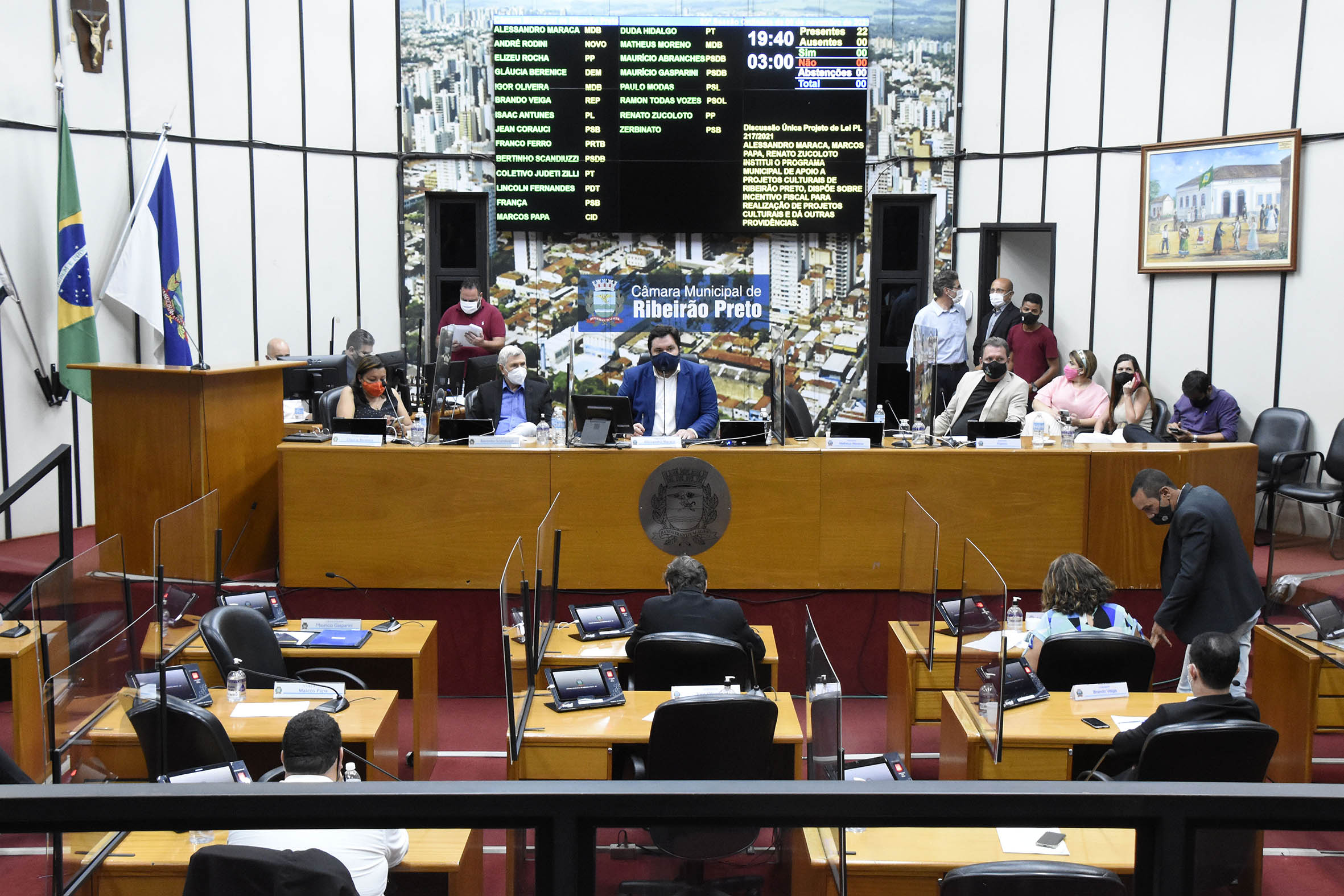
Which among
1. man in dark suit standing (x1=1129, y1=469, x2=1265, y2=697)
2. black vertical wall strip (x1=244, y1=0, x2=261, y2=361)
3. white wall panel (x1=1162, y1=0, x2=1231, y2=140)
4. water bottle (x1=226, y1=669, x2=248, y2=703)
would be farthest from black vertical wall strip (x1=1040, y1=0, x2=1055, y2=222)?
water bottle (x1=226, y1=669, x2=248, y2=703)

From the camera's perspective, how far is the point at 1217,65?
8250 mm

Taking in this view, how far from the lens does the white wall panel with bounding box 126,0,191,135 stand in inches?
313

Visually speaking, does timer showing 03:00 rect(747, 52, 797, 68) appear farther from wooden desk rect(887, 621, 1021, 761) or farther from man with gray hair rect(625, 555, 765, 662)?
man with gray hair rect(625, 555, 765, 662)

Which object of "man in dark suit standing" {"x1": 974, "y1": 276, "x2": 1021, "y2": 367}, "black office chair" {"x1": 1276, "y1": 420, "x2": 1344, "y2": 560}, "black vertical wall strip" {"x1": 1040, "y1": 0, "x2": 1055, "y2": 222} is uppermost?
"black vertical wall strip" {"x1": 1040, "y1": 0, "x2": 1055, "y2": 222}

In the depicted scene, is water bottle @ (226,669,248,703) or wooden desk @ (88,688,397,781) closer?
wooden desk @ (88,688,397,781)

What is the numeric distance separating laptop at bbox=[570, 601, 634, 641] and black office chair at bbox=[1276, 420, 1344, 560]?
15.5 feet

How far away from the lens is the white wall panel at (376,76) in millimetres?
9789

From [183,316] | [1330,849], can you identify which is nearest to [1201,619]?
[1330,849]

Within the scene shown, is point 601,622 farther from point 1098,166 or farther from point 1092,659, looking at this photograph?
point 1098,166

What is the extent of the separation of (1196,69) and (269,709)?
8.07 m

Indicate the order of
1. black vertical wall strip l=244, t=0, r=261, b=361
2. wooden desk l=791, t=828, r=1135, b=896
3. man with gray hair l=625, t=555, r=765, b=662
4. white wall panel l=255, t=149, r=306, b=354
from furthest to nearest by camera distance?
1. white wall panel l=255, t=149, r=306, b=354
2. black vertical wall strip l=244, t=0, r=261, b=361
3. man with gray hair l=625, t=555, r=765, b=662
4. wooden desk l=791, t=828, r=1135, b=896

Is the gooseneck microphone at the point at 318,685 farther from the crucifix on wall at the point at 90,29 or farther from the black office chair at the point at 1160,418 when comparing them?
the black office chair at the point at 1160,418

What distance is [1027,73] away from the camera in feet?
31.2

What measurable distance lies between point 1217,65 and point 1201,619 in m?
5.41
